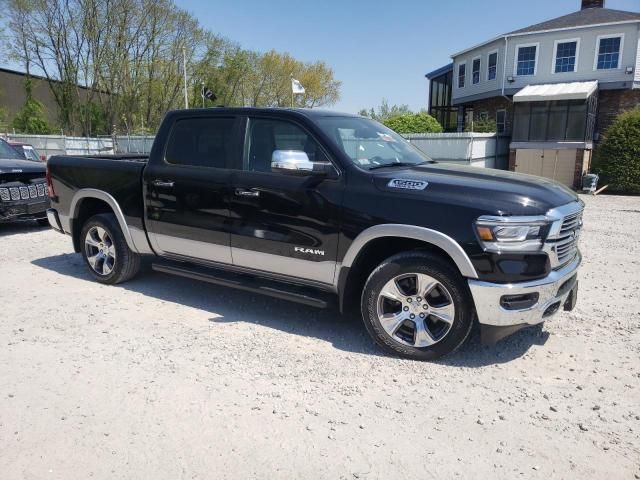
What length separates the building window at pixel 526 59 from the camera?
25.0 metres

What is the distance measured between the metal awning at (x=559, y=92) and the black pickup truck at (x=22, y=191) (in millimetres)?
19584

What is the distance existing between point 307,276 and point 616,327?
2.83 m

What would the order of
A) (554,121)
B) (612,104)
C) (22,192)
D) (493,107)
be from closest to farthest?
(22,192)
(554,121)
(612,104)
(493,107)

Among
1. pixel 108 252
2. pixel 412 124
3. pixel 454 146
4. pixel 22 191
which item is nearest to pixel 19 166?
pixel 22 191

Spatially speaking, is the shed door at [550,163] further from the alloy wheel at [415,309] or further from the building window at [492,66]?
the alloy wheel at [415,309]

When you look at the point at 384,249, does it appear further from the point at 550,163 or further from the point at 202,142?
the point at 550,163

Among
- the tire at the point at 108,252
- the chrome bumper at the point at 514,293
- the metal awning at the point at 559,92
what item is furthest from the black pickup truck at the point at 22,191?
the metal awning at the point at 559,92

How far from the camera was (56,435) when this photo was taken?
2.91 meters

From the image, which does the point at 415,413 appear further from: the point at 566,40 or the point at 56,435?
the point at 566,40

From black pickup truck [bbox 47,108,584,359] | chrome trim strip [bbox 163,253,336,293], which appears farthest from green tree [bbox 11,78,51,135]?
chrome trim strip [bbox 163,253,336,293]

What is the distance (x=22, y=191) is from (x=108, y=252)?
3952mm

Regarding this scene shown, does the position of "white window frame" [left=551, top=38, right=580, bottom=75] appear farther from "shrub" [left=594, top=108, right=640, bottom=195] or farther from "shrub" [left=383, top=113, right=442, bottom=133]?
"shrub" [left=383, top=113, right=442, bottom=133]

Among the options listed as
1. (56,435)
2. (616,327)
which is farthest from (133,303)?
(616,327)

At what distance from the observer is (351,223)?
12.8 feet
